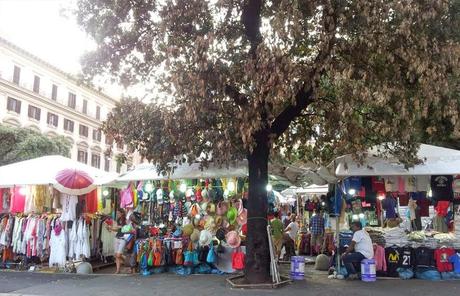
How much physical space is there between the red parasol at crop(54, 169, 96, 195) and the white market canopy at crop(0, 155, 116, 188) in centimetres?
23

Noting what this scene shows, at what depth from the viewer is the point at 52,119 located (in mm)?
55719

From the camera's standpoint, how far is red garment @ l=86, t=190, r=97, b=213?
47.0 ft

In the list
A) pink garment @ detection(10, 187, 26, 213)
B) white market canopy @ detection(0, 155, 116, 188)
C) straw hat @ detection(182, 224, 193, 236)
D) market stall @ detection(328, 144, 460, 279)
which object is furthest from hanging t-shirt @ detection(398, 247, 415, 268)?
pink garment @ detection(10, 187, 26, 213)

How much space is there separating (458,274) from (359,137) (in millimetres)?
4290

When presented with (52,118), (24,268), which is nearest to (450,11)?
(24,268)

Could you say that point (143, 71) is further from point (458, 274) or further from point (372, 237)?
point (458, 274)

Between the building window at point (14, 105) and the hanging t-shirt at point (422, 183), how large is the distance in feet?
146

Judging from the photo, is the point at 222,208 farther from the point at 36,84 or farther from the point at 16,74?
the point at 36,84

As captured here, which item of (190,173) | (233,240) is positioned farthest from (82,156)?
(233,240)

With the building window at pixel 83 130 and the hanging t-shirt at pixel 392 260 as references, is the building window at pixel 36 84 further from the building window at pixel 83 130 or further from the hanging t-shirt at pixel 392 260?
the hanging t-shirt at pixel 392 260

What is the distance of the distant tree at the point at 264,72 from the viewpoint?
28.6 ft

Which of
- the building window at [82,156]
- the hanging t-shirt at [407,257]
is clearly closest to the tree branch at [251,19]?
the hanging t-shirt at [407,257]

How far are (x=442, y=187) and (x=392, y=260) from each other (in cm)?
246

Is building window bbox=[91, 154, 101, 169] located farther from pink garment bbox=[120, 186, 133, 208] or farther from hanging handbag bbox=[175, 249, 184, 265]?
hanging handbag bbox=[175, 249, 184, 265]
